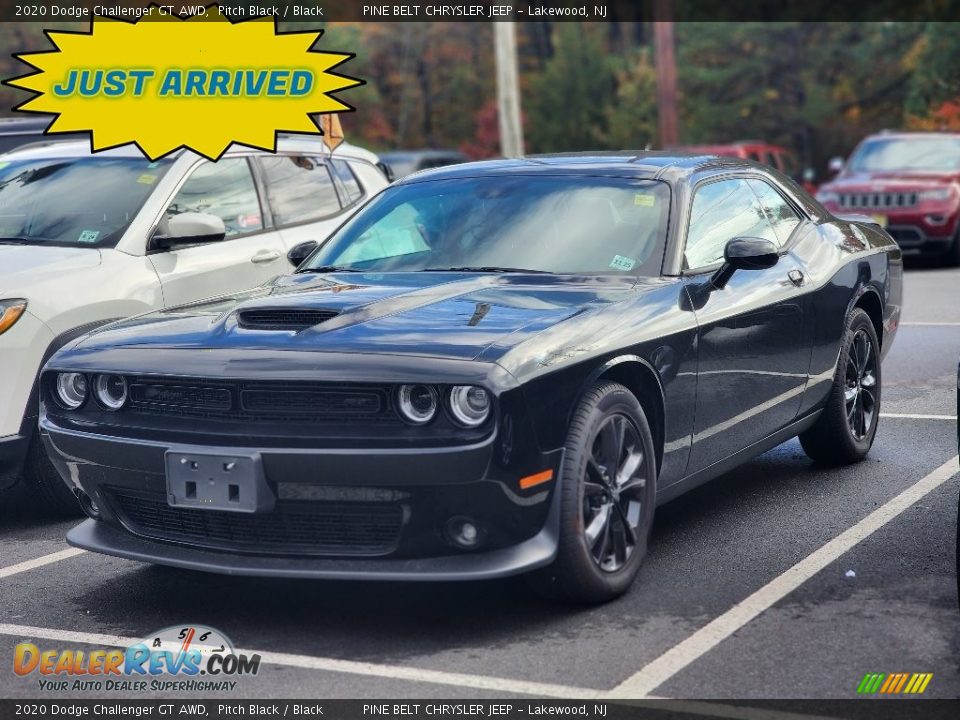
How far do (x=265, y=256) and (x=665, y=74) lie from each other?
23.7 meters

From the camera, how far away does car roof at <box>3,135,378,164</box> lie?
8.26m

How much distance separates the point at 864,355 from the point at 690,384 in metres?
2.11

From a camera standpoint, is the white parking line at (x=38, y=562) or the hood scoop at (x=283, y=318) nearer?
the hood scoop at (x=283, y=318)

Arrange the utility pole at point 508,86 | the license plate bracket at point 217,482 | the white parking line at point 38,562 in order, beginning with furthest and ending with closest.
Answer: the utility pole at point 508,86
the white parking line at point 38,562
the license plate bracket at point 217,482

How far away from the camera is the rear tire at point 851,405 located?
7074 mm

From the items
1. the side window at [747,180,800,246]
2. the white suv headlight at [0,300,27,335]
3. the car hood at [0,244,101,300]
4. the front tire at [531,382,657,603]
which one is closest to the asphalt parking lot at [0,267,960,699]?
the front tire at [531,382,657,603]

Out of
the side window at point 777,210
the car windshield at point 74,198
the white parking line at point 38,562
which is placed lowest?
the white parking line at point 38,562

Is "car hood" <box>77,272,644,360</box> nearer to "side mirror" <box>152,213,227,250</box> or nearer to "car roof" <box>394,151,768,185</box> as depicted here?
"car roof" <box>394,151,768,185</box>

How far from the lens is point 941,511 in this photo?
6.38 meters

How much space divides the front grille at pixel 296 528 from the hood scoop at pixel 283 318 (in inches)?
25.8

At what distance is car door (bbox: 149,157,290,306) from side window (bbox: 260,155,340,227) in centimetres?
15

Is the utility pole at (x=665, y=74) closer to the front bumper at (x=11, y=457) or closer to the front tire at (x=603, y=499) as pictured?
the front bumper at (x=11, y=457)

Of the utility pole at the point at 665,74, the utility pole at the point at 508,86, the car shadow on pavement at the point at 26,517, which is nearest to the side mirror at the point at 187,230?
the car shadow on pavement at the point at 26,517

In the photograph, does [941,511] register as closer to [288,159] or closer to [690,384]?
[690,384]
